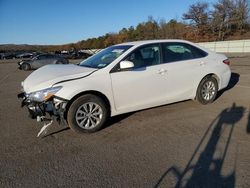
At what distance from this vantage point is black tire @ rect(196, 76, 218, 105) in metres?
6.45

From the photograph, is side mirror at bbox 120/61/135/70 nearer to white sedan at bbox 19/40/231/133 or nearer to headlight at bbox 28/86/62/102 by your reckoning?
white sedan at bbox 19/40/231/133

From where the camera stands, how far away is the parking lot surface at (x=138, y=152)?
3.30 metres

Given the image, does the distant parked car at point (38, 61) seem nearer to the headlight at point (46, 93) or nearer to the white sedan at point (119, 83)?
the white sedan at point (119, 83)

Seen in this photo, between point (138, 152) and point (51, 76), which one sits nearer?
point (138, 152)

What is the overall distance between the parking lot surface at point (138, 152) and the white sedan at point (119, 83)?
0.39m

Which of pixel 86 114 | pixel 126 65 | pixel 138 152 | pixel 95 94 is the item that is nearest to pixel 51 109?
pixel 86 114

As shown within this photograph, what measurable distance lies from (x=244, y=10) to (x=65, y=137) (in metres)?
66.8

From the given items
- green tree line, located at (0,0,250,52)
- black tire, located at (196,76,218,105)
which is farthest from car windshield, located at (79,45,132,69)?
green tree line, located at (0,0,250,52)

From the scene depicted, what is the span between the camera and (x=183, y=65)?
19.6 ft

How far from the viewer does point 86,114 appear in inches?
193

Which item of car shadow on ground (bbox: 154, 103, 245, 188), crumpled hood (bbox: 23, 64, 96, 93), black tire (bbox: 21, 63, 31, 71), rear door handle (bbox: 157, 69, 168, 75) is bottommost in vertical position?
black tire (bbox: 21, 63, 31, 71)

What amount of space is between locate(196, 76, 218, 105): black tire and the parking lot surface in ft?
1.65

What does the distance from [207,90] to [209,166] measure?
3.39 m

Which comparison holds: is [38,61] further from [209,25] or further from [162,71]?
[209,25]
